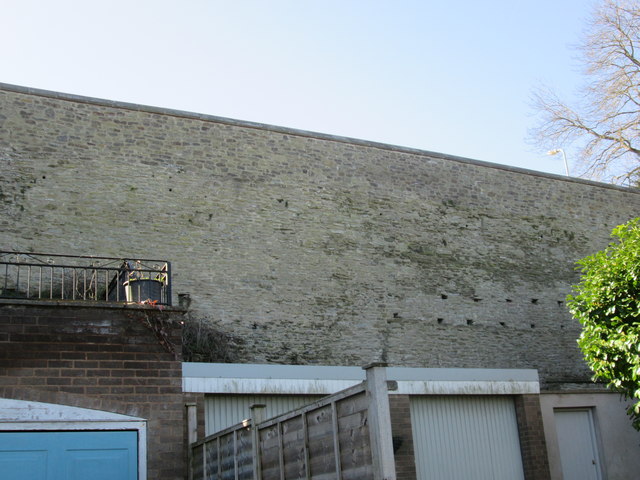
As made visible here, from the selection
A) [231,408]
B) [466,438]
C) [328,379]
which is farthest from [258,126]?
[466,438]

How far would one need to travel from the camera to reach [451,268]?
1900cm

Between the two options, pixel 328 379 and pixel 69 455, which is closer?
pixel 69 455

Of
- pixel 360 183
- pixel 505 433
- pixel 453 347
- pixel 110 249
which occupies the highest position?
pixel 360 183

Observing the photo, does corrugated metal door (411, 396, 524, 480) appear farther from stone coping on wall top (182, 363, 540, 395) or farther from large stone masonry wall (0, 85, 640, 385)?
large stone masonry wall (0, 85, 640, 385)

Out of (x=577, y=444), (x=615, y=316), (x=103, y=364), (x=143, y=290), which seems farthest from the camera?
(x=577, y=444)

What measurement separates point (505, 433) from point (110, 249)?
822 centimetres

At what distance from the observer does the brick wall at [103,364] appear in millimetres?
8016

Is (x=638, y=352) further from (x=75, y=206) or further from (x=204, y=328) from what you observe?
(x=75, y=206)

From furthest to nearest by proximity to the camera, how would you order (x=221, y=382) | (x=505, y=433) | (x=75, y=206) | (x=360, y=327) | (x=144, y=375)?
(x=360, y=327) < (x=75, y=206) < (x=505, y=433) < (x=221, y=382) < (x=144, y=375)

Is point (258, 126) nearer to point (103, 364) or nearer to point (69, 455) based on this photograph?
point (103, 364)

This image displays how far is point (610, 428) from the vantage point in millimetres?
13930

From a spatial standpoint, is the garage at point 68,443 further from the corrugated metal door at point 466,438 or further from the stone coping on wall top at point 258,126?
the stone coping on wall top at point 258,126

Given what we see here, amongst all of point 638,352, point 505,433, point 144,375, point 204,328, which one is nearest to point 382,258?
point 204,328

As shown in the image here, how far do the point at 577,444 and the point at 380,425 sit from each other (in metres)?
9.49
